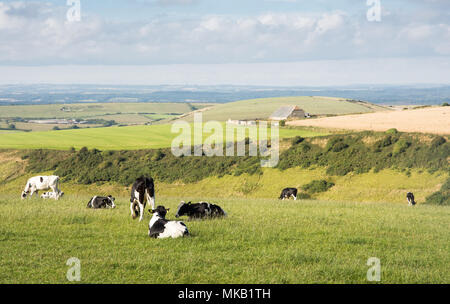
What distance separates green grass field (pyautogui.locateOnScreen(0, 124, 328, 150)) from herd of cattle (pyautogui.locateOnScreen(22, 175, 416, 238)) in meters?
50.8

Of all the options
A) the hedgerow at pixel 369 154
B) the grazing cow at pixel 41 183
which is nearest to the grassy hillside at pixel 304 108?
the hedgerow at pixel 369 154

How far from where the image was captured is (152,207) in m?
19.0

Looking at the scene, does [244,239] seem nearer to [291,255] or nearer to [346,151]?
[291,255]

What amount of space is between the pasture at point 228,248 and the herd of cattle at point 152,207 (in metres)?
0.48

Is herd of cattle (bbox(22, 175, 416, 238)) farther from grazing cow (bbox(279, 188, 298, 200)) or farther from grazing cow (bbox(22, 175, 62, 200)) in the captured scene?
grazing cow (bbox(279, 188, 298, 200))

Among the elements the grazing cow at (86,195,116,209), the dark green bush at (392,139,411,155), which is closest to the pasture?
the grazing cow at (86,195,116,209)

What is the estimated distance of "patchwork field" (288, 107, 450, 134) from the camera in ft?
219

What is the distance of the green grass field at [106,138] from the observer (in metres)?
81.0

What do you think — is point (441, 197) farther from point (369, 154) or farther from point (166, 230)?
point (166, 230)

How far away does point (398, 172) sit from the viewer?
51906 millimetres

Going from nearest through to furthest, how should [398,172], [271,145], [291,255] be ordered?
1. [291,255]
2. [398,172]
3. [271,145]

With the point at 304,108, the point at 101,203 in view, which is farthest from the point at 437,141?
the point at 304,108
